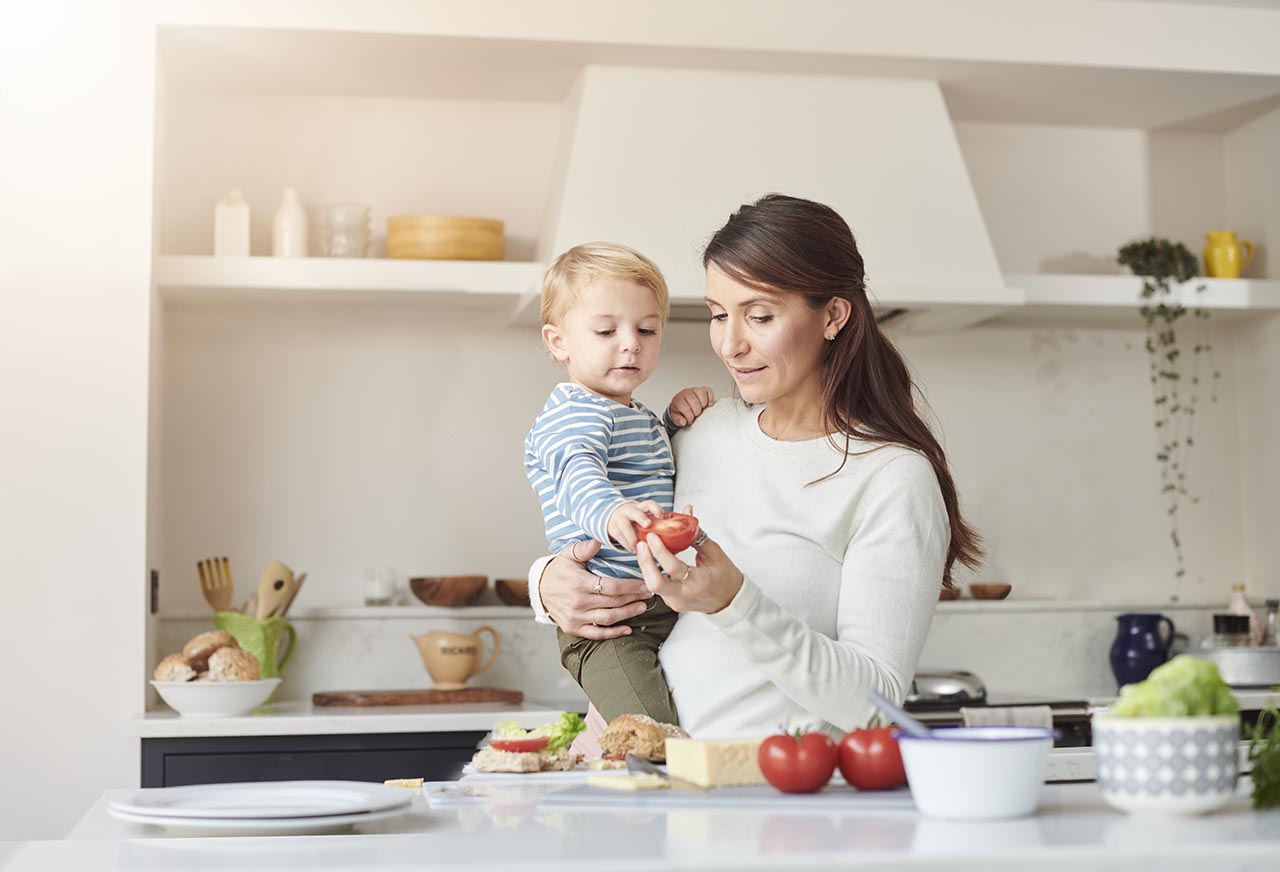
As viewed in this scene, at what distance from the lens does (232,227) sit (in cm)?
364

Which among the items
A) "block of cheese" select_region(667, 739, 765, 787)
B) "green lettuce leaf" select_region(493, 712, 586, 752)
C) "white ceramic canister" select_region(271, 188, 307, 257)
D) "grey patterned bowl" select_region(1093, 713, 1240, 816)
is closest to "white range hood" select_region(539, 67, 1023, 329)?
"white ceramic canister" select_region(271, 188, 307, 257)

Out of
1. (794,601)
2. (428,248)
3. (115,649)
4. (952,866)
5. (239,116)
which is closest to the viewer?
(952,866)

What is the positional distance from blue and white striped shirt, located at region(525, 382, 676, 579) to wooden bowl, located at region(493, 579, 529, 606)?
5.73 ft

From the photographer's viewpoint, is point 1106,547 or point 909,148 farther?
point 1106,547

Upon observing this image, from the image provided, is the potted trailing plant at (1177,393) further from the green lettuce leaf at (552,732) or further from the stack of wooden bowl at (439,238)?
the green lettuce leaf at (552,732)

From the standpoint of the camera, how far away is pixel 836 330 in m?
1.91

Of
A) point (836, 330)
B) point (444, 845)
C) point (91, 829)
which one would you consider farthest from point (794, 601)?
point (91, 829)

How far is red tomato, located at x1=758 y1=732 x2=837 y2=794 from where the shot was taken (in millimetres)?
1308

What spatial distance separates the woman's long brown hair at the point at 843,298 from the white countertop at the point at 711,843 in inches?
26.2

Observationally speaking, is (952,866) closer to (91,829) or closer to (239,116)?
(91,829)

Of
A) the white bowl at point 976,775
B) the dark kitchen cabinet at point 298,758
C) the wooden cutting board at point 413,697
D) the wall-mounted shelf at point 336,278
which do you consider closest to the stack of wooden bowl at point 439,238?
the wall-mounted shelf at point 336,278

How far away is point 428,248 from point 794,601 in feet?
7.06

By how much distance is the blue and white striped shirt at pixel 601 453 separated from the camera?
192cm

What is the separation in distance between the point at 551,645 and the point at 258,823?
2.66 m
